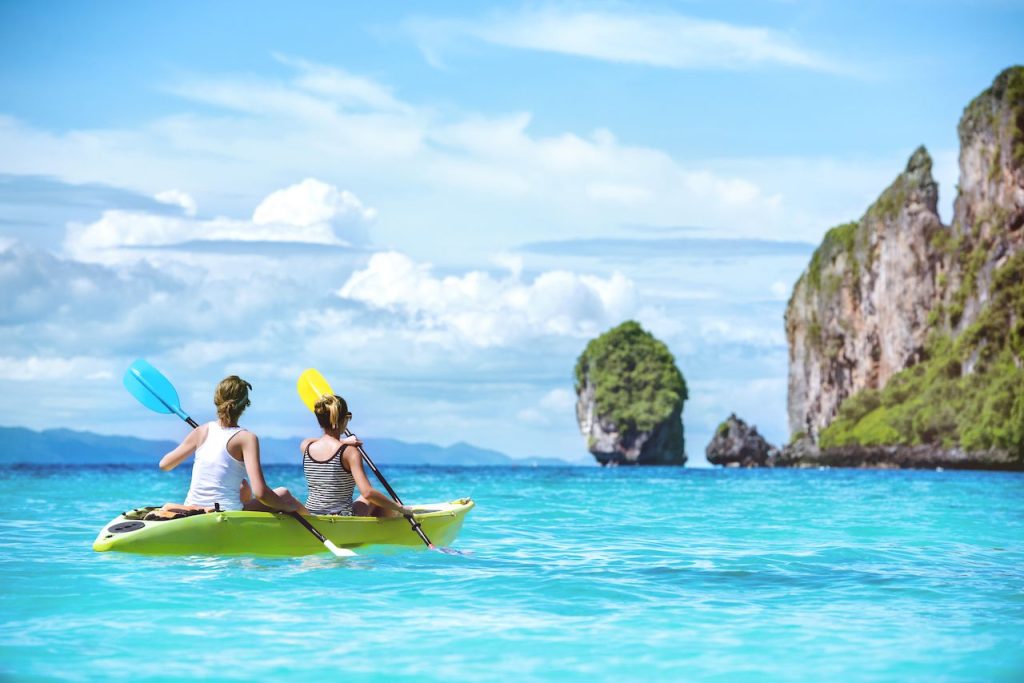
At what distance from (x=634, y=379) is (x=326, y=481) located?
131611 mm

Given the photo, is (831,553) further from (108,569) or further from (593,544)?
(108,569)

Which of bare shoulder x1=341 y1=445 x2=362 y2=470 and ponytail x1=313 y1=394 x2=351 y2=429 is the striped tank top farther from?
ponytail x1=313 y1=394 x2=351 y2=429

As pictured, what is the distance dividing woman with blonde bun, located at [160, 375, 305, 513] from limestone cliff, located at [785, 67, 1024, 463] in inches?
2737

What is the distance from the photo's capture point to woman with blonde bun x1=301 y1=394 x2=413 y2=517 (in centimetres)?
1202

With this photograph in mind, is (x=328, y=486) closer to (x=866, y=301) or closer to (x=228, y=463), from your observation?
(x=228, y=463)

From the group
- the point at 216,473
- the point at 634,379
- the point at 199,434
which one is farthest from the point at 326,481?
the point at 634,379

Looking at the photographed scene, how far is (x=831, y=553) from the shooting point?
15.0 meters

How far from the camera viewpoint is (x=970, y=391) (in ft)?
284

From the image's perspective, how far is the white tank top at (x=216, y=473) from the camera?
36.7ft

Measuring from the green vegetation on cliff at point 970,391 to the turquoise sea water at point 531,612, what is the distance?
65290 mm

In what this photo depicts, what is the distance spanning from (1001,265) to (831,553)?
263ft

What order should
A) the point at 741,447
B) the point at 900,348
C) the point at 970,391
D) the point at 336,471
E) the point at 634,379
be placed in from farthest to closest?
the point at 634,379 → the point at 741,447 → the point at 900,348 → the point at 970,391 → the point at 336,471

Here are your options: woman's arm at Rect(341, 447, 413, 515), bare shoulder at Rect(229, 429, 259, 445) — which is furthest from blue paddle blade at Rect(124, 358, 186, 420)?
bare shoulder at Rect(229, 429, 259, 445)

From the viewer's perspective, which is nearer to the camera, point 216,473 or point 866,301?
point 216,473
